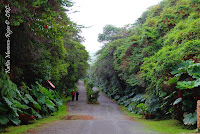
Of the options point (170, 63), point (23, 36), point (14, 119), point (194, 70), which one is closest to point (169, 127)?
point (194, 70)

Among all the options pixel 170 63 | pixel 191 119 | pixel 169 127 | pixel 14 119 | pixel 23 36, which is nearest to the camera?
pixel 191 119

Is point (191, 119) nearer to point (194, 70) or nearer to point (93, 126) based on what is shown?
point (194, 70)

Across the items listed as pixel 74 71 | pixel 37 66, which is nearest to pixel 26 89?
pixel 37 66

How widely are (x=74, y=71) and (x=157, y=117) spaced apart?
580 inches

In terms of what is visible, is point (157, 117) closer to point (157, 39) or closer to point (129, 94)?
point (157, 39)

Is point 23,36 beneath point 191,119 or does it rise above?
above

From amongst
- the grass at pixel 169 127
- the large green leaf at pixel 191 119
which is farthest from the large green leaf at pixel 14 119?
the large green leaf at pixel 191 119

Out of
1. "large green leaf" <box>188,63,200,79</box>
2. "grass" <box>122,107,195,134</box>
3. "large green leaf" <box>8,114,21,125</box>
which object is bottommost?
"grass" <box>122,107,195,134</box>

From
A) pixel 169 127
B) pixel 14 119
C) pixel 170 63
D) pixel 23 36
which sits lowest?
pixel 169 127

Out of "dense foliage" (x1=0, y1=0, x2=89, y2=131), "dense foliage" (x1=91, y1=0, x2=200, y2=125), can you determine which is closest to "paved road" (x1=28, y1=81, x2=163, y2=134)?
"dense foliage" (x1=0, y1=0, x2=89, y2=131)

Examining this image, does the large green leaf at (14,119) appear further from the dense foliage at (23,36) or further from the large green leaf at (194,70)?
the large green leaf at (194,70)

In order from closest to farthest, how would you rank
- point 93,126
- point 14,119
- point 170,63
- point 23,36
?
point 14,119 → point 23,36 → point 93,126 → point 170,63

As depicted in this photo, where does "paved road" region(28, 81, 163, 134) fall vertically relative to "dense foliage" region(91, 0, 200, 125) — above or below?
below

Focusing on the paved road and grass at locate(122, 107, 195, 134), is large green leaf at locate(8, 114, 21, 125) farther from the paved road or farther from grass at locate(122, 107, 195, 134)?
grass at locate(122, 107, 195, 134)
